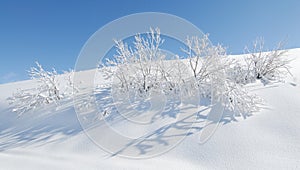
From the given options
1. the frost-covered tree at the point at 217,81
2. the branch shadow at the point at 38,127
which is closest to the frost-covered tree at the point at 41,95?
the branch shadow at the point at 38,127

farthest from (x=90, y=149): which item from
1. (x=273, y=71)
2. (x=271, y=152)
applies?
(x=273, y=71)

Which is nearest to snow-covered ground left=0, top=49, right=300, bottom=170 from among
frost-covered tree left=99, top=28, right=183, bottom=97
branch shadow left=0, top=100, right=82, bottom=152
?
branch shadow left=0, top=100, right=82, bottom=152

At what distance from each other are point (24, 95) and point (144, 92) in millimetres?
4557

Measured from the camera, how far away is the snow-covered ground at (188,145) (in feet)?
11.9

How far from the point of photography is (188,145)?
4.26 metres

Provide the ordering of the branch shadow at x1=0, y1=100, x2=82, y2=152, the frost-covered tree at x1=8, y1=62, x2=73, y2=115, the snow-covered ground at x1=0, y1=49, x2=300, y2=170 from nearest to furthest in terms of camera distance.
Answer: the snow-covered ground at x1=0, y1=49, x2=300, y2=170 < the branch shadow at x1=0, y1=100, x2=82, y2=152 < the frost-covered tree at x1=8, y1=62, x2=73, y2=115

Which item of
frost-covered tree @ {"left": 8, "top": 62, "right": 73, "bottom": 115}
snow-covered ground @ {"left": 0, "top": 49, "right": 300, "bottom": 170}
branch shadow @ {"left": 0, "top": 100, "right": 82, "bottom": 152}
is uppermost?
frost-covered tree @ {"left": 8, "top": 62, "right": 73, "bottom": 115}

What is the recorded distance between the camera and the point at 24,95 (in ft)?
25.1

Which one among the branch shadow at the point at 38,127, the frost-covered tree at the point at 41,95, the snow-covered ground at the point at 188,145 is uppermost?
the frost-covered tree at the point at 41,95

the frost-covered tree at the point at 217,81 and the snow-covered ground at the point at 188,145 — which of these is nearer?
the snow-covered ground at the point at 188,145

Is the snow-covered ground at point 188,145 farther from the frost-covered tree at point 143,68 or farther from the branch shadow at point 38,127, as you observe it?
the frost-covered tree at point 143,68

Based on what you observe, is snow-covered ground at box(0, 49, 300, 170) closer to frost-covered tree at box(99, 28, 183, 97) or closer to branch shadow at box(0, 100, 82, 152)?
branch shadow at box(0, 100, 82, 152)

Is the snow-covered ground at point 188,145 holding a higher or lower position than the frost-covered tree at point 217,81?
lower

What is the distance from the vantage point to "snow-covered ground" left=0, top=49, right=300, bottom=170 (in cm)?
362
